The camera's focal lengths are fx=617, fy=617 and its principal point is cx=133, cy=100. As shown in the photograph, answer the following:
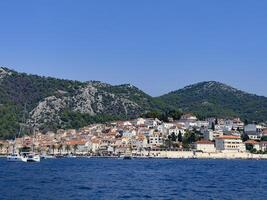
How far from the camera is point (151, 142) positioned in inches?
6102

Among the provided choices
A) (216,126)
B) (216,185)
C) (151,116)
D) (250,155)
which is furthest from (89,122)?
(216,185)

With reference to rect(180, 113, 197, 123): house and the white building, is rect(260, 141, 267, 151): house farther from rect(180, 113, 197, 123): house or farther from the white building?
the white building

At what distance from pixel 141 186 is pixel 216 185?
617cm

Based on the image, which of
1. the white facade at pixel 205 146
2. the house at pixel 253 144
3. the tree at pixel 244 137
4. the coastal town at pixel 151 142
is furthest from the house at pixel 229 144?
the tree at pixel 244 137

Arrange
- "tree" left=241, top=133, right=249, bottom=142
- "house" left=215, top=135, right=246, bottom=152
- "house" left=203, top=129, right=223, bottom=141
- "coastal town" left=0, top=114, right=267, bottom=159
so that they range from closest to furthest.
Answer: "coastal town" left=0, top=114, right=267, bottom=159 → "house" left=215, top=135, right=246, bottom=152 → "house" left=203, top=129, right=223, bottom=141 → "tree" left=241, top=133, right=249, bottom=142

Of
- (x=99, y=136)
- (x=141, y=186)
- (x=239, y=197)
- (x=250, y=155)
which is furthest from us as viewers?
(x=99, y=136)

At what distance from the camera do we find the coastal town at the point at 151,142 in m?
149

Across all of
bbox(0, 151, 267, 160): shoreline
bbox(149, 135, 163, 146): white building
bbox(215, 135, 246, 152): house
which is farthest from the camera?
bbox(149, 135, 163, 146): white building

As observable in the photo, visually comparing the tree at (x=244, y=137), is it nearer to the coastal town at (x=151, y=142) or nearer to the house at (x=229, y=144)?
the coastal town at (x=151, y=142)

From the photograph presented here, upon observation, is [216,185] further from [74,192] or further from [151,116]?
[151,116]

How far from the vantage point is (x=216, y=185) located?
46594mm

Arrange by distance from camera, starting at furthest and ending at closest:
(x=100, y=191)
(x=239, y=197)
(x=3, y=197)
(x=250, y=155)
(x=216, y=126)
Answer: (x=216, y=126), (x=250, y=155), (x=100, y=191), (x=239, y=197), (x=3, y=197)

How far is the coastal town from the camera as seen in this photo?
5851 inches

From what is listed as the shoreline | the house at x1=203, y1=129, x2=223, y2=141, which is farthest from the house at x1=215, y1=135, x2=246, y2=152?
the house at x1=203, y1=129, x2=223, y2=141
